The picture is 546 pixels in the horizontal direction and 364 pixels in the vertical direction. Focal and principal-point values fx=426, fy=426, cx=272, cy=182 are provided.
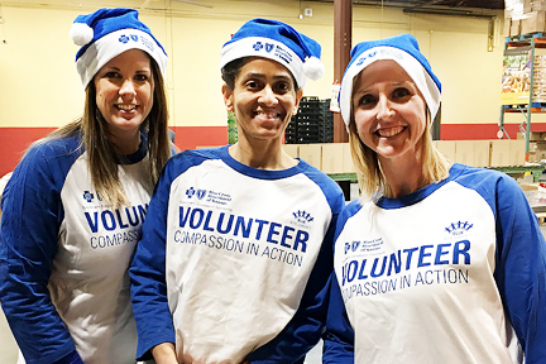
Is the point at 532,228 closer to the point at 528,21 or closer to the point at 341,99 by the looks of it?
the point at 341,99

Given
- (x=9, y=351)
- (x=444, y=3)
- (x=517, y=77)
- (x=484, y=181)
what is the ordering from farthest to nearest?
(x=444, y=3) < (x=517, y=77) < (x=9, y=351) < (x=484, y=181)

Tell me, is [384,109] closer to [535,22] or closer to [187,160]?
[187,160]

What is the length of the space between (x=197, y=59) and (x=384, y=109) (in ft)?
30.6

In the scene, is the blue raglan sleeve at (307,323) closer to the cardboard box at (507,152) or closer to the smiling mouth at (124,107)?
the smiling mouth at (124,107)

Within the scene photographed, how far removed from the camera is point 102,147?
1449mm

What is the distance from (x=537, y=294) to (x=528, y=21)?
6017 millimetres

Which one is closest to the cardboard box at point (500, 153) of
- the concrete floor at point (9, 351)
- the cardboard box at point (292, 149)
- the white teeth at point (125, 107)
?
the cardboard box at point (292, 149)

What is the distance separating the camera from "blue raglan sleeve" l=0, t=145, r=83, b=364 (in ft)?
4.16

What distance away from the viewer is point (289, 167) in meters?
1.48

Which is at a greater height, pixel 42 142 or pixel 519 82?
pixel 519 82

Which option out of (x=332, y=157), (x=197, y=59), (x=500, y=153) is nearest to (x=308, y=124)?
(x=332, y=157)

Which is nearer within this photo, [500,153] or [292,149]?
[292,149]

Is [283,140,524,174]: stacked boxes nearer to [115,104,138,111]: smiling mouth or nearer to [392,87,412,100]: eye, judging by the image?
[115,104,138,111]: smiling mouth

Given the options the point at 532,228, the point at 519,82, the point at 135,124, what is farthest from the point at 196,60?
the point at 532,228
